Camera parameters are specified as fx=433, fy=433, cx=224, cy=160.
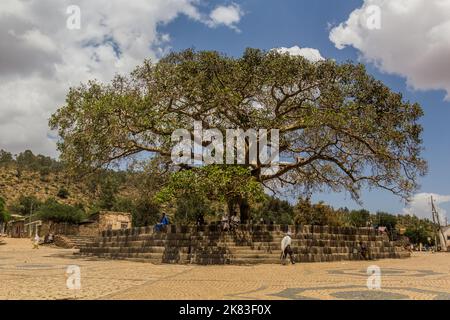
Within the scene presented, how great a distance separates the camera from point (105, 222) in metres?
47.8

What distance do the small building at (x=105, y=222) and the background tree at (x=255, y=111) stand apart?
85.7 feet

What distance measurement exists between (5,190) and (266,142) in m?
83.1

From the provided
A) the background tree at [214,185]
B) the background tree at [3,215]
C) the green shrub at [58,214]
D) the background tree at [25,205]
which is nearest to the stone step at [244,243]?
the background tree at [214,185]

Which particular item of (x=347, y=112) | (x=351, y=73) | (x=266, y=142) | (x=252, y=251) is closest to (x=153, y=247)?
(x=252, y=251)

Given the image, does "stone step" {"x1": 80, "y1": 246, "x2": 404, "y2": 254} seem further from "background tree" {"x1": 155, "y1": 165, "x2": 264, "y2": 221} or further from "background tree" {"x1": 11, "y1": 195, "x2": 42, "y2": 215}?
"background tree" {"x1": 11, "y1": 195, "x2": 42, "y2": 215}

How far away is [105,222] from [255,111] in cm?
3053

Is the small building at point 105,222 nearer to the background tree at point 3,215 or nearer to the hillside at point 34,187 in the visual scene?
the background tree at point 3,215

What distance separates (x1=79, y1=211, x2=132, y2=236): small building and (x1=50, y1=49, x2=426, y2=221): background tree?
1029 inches

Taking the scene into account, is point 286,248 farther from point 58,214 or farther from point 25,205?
point 25,205

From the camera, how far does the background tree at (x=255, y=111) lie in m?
21.5

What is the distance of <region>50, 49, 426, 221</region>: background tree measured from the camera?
21469mm

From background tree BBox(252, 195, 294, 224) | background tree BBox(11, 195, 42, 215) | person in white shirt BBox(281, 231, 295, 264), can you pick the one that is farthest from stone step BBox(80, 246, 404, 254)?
background tree BBox(11, 195, 42, 215)
